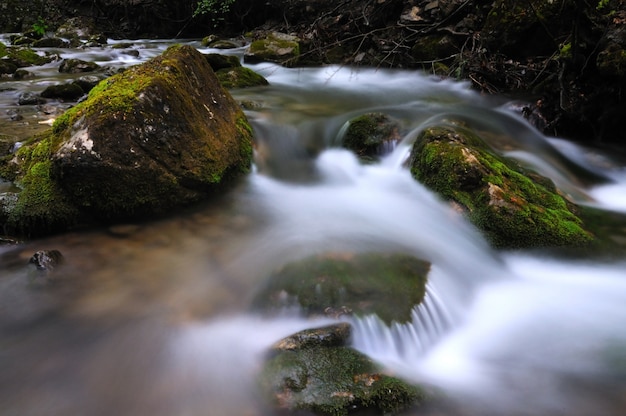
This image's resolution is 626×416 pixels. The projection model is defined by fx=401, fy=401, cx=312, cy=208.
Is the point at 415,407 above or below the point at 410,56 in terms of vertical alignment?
below

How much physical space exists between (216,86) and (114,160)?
1.88m

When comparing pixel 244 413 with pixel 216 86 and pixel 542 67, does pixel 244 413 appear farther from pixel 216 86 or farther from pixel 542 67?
pixel 542 67

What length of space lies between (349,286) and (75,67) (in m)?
10.5

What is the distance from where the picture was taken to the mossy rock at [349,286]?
2662 millimetres

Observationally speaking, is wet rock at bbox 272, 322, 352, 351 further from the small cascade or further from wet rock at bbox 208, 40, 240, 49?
wet rock at bbox 208, 40, 240, 49

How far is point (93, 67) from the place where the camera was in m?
10.4

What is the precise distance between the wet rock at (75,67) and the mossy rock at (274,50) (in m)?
3.97

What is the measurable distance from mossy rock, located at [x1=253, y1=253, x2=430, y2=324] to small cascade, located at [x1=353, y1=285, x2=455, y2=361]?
2.1 inches

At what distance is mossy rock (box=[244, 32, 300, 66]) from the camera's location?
34.6ft

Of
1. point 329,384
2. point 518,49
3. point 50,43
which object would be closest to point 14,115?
point 329,384

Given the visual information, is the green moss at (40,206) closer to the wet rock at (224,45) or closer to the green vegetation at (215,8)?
the wet rock at (224,45)

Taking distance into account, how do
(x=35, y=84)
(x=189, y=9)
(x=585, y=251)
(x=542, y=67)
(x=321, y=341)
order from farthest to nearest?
(x=189, y=9), (x=35, y=84), (x=542, y=67), (x=585, y=251), (x=321, y=341)

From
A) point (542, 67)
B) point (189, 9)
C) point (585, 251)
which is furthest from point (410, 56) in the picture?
point (189, 9)

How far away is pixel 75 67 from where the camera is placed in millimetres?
10133
